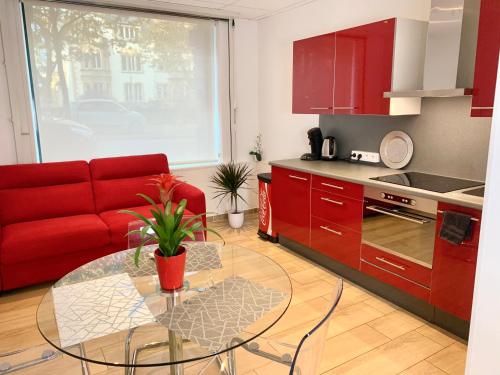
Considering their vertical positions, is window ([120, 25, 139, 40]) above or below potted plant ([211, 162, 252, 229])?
above

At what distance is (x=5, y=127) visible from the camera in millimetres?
3613

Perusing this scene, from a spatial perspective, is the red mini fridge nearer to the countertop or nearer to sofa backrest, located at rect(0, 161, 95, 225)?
the countertop

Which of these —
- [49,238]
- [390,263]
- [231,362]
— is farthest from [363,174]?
[49,238]

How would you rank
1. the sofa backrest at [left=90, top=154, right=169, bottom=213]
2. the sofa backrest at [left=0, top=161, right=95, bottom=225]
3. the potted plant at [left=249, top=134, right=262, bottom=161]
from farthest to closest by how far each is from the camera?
the potted plant at [left=249, top=134, right=262, bottom=161] → the sofa backrest at [left=90, top=154, right=169, bottom=213] → the sofa backrest at [left=0, top=161, right=95, bottom=225]

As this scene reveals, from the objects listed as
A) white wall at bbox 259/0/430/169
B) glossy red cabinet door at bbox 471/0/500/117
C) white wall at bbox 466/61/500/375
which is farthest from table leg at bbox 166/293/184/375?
white wall at bbox 259/0/430/169

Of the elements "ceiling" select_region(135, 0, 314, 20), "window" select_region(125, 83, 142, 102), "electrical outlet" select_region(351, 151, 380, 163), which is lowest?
"electrical outlet" select_region(351, 151, 380, 163)

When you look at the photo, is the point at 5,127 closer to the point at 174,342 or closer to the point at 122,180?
the point at 122,180

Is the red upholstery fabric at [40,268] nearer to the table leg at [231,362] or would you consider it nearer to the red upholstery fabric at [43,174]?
the red upholstery fabric at [43,174]

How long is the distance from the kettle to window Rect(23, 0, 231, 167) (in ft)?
4.91

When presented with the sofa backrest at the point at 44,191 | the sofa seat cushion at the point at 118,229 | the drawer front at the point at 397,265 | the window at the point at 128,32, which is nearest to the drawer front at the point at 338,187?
the drawer front at the point at 397,265

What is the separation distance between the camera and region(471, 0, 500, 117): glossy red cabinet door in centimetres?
213

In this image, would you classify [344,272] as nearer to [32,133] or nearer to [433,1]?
[433,1]

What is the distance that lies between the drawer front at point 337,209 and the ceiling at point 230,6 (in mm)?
2115

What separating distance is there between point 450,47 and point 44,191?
3487mm
